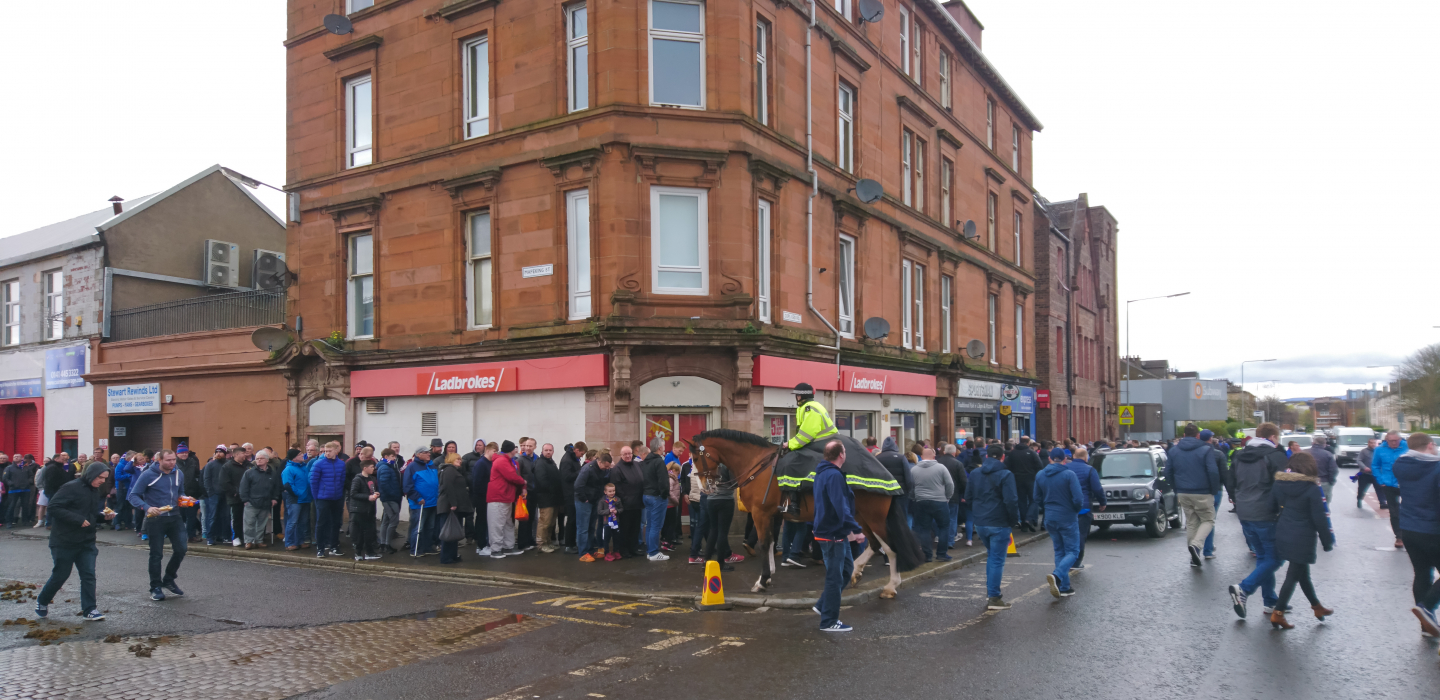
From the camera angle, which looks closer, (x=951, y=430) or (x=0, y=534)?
(x=0, y=534)

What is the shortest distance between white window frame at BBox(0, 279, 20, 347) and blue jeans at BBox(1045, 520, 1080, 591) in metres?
32.8

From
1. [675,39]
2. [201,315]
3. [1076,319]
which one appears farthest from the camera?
[1076,319]

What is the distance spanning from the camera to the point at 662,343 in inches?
640

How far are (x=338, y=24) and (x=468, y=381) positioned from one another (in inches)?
353

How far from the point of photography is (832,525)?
8.77 meters

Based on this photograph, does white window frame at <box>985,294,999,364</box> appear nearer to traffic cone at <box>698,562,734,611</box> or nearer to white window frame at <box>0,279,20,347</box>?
traffic cone at <box>698,562,734,611</box>

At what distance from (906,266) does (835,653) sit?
18258 millimetres

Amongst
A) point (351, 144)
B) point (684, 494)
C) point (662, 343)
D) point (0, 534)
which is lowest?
point (0, 534)

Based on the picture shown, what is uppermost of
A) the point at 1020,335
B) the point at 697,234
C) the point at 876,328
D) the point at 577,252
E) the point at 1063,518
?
the point at 697,234

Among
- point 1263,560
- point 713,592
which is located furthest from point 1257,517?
point 713,592

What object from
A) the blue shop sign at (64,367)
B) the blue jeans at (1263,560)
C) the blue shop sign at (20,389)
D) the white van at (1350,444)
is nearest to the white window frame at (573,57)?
the blue jeans at (1263,560)

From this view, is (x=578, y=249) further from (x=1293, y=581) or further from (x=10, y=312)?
(x=10, y=312)

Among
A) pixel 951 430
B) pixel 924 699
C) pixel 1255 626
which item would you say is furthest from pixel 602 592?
pixel 951 430

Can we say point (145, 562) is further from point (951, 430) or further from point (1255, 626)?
point (951, 430)
